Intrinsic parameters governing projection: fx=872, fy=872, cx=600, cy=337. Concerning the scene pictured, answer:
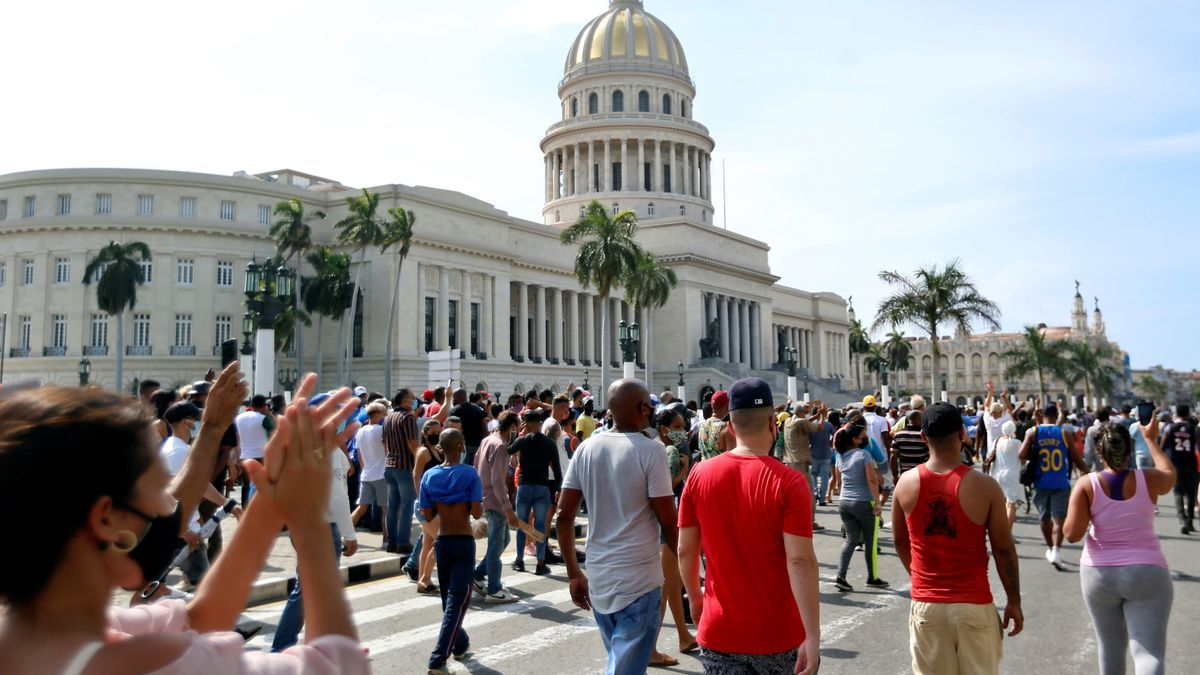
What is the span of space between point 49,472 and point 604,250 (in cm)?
3947

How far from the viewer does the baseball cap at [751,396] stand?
441 centimetres

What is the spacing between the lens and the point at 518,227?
189 ft

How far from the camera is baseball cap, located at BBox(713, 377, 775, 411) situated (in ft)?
14.5

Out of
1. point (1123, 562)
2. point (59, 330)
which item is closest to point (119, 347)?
point (59, 330)

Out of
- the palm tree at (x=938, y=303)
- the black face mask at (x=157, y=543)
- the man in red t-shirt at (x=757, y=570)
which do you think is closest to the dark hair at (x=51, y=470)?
the black face mask at (x=157, y=543)

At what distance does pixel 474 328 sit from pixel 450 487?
45.6 metres

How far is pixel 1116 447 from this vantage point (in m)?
5.72

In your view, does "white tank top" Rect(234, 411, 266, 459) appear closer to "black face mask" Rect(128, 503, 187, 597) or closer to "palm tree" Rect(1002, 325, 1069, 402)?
"black face mask" Rect(128, 503, 187, 597)

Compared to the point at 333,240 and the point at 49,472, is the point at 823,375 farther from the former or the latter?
the point at 49,472

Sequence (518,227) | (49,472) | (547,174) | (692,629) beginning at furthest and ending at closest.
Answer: (547,174) < (518,227) < (692,629) < (49,472)

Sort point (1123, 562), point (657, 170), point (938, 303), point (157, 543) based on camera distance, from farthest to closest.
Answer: point (657, 170) → point (938, 303) → point (1123, 562) → point (157, 543)

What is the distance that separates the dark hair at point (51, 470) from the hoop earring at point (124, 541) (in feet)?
0.22

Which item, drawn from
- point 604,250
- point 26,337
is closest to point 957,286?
point 604,250

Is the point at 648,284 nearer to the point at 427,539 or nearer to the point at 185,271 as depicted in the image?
the point at 185,271
